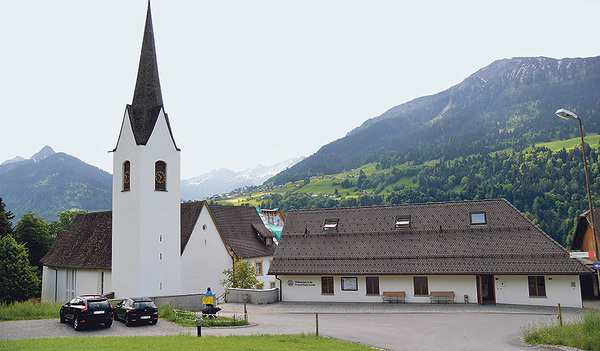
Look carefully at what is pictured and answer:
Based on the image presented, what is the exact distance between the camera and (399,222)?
33.6 meters

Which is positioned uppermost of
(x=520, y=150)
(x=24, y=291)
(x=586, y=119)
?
(x=586, y=119)

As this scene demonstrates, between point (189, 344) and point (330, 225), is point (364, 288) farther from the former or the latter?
point (189, 344)

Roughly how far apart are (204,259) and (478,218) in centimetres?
2226

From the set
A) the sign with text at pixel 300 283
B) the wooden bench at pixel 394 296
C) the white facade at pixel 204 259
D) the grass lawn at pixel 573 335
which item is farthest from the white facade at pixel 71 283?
the grass lawn at pixel 573 335

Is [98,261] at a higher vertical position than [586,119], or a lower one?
lower

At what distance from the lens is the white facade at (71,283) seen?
35.9 m

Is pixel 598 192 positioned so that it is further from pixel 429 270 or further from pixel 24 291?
pixel 24 291

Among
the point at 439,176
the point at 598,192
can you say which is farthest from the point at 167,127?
the point at 439,176

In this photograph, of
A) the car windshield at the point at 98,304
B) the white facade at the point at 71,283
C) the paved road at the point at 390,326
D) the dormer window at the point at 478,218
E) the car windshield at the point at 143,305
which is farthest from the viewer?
the white facade at the point at 71,283

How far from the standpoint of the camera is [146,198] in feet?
101

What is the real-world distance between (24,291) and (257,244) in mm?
21308

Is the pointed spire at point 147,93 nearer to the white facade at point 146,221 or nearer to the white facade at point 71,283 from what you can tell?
the white facade at point 146,221

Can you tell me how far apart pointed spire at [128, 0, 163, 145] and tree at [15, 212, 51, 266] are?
1286 inches

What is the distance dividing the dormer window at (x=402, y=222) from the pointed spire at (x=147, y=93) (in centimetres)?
1933
